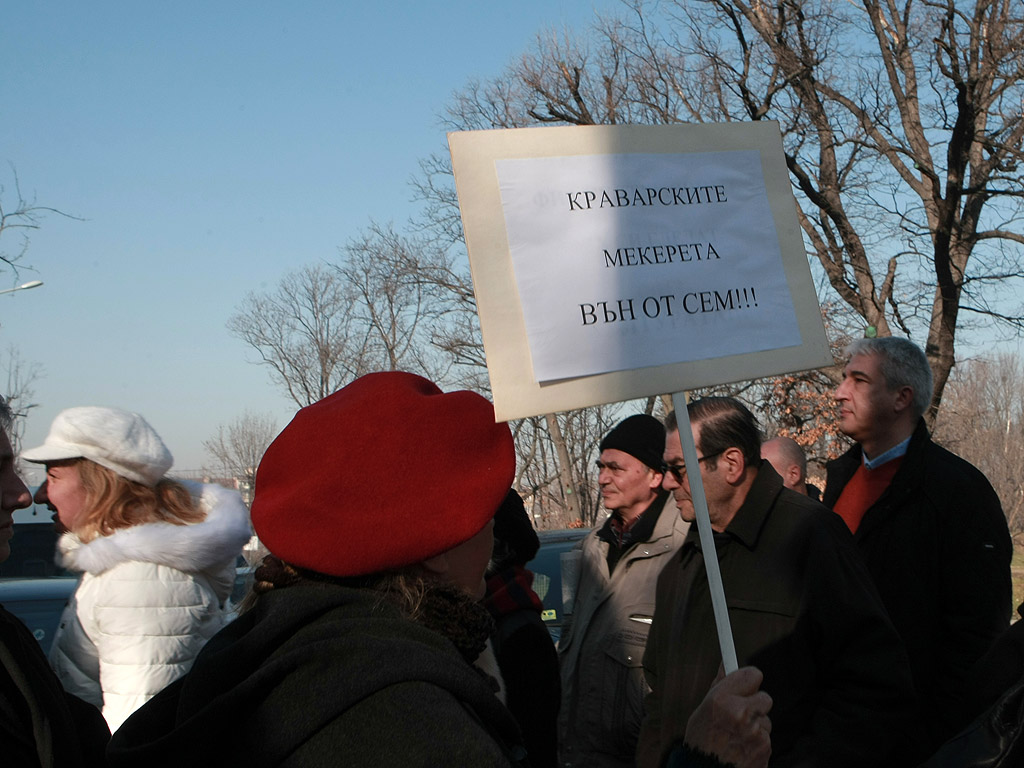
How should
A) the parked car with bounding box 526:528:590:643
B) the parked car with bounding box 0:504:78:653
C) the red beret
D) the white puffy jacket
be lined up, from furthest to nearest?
the parked car with bounding box 526:528:590:643, the parked car with bounding box 0:504:78:653, the white puffy jacket, the red beret

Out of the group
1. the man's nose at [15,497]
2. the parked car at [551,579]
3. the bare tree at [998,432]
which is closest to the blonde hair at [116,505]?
the man's nose at [15,497]

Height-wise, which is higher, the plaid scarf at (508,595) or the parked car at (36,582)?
the parked car at (36,582)

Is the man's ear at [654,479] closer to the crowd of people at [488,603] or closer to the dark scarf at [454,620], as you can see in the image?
the crowd of people at [488,603]

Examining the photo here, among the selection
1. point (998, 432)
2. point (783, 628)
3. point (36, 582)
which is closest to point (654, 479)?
point (783, 628)

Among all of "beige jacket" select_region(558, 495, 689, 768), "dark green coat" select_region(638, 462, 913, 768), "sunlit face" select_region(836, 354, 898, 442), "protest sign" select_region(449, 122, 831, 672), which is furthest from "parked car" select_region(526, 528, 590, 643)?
"protest sign" select_region(449, 122, 831, 672)

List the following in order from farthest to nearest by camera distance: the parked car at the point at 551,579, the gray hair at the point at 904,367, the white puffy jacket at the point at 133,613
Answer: the parked car at the point at 551,579 < the gray hair at the point at 904,367 < the white puffy jacket at the point at 133,613

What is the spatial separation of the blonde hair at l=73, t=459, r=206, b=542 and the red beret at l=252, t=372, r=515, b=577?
6.27 feet

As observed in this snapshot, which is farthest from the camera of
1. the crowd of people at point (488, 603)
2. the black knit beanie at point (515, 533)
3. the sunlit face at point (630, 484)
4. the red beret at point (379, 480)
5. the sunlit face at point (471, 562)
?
the sunlit face at point (630, 484)

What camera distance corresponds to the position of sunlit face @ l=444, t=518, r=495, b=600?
172cm

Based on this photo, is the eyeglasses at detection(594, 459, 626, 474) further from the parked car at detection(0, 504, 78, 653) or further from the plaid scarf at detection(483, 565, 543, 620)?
the parked car at detection(0, 504, 78, 653)

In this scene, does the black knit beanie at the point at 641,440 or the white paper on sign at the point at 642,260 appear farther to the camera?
the black knit beanie at the point at 641,440

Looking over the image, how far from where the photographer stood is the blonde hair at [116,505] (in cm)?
337

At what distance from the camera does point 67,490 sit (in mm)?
3422

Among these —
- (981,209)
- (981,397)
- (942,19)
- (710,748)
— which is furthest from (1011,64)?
(981,397)
